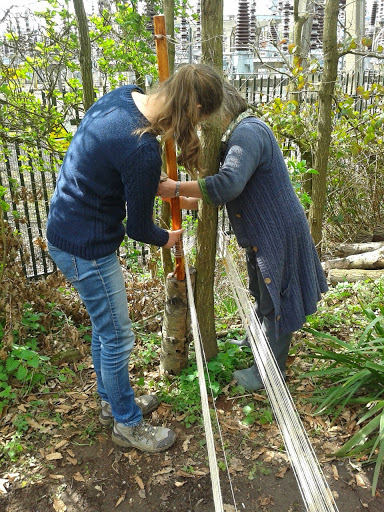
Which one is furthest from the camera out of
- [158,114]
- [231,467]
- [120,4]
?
[120,4]

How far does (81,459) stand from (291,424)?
1240mm

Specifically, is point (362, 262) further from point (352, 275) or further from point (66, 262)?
point (66, 262)

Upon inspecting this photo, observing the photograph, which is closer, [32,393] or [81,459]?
[81,459]

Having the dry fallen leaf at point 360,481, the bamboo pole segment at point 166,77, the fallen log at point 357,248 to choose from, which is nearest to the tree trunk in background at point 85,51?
the bamboo pole segment at point 166,77

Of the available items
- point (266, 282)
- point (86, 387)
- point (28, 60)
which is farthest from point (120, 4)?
point (86, 387)

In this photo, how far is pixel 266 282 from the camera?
250 cm

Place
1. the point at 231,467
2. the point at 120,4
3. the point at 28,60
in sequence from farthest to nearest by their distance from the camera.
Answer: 1. the point at 120,4
2. the point at 28,60
3. the point at 231,467

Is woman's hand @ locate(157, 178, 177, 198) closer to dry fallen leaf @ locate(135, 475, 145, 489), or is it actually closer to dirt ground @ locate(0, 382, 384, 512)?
dirt ground @ locate(0, 382, 384, 512)

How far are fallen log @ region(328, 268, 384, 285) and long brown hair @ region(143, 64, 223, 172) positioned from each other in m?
3.01

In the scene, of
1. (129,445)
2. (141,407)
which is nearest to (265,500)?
(129,445)

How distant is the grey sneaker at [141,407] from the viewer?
263 centimetres

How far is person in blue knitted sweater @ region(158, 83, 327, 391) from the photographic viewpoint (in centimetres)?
218

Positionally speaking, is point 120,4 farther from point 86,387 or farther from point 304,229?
point 86,387

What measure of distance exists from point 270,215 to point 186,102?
2.82ft
